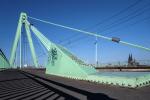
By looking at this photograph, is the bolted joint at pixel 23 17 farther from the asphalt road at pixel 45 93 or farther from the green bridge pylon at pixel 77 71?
the asphalt road at pixel 45 93

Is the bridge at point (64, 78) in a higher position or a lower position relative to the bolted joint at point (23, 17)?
lower

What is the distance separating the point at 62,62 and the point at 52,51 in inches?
191

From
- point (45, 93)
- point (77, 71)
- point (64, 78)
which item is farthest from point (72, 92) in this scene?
point (64, 78)

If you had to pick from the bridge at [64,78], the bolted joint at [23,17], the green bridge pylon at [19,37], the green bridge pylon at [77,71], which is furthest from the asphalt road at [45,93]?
the bolted joint at [23,17]

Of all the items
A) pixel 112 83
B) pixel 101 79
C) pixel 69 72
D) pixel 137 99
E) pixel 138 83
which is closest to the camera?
pixel 137 99

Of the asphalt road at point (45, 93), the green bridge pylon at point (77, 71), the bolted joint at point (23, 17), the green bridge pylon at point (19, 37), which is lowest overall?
the asphalt road at point (45, 93)

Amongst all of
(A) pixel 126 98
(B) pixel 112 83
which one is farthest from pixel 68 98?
(B) pixel 112 83

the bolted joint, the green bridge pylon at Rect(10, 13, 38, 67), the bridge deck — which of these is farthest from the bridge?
the bolted joint

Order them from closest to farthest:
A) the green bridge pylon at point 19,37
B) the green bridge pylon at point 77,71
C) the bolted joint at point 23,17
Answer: the green bridge pylon at point 77,71 → the green bridge pylon at point 19,37 → the bolted joint at point 23,17

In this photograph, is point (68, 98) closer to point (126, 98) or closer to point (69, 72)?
point (126, 98)

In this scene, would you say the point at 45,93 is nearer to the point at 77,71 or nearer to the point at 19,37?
the point at 77,71

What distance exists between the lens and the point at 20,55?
→ 8669cm

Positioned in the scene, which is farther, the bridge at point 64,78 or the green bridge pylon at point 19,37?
the green bridge pylon at point 19,37

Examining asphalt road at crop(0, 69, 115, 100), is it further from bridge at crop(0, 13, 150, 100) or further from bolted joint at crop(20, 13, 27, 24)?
bolted joint at crop(20, 13, 27, 24)
